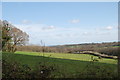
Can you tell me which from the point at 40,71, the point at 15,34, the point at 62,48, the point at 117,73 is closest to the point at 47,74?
the point at 40,71

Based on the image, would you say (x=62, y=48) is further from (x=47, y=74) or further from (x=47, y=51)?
(x=47, y=74)

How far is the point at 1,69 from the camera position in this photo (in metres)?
8.34

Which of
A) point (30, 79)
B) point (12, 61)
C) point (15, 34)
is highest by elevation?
point (15, 34)

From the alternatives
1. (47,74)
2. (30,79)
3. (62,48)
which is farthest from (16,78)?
(62,48)

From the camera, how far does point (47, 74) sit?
7.84m

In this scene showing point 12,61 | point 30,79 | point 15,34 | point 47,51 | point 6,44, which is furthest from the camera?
point 15,34

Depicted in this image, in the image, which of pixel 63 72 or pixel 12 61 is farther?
pixel 12 61

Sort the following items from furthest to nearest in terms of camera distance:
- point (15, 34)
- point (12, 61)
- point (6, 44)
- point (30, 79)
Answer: point (15, 34) < point (6, 44) < point (12, 61) < point (30, 79)

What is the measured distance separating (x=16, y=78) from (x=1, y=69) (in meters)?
1.04

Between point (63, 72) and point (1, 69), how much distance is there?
2731 mm

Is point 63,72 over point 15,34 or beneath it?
beneath

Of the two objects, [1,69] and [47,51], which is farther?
[47,51]

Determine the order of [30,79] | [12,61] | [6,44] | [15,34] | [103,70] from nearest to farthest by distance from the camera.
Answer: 1. [30,79]
2. [103,70]
3. [12,61]
4. [6,44]
5. [15,34]

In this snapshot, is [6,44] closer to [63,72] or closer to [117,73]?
[63,72]
